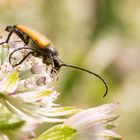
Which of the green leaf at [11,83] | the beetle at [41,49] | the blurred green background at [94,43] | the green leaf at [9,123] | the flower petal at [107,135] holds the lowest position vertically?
the green leaf at [9,123]

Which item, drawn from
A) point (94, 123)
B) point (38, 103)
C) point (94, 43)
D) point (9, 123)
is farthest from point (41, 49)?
point (94, 43)

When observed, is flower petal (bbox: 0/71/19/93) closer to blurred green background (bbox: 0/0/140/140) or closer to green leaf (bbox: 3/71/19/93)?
green leaf (bbox: 3/71/19/93)

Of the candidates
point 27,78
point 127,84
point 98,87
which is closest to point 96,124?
point 27,78

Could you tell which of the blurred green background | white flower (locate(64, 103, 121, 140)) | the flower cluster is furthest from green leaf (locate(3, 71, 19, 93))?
the blurred green background

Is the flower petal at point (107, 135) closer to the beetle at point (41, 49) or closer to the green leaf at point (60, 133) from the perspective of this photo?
the green leaf at point (60, 133)

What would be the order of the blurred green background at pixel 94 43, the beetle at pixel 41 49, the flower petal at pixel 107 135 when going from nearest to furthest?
the flower petal at pixel 107 135, the beetle at pixel 41 49, the blurred green background at pixel 94 43

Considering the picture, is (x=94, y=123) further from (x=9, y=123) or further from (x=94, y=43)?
(x=94, y=43)

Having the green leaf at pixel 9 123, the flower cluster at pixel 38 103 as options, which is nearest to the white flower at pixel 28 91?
the flower cluster at pixel 38 103
